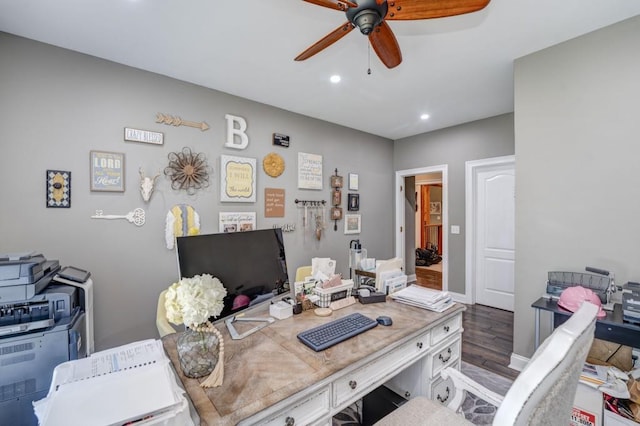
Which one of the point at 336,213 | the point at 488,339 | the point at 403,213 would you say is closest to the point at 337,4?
the point at 336,213

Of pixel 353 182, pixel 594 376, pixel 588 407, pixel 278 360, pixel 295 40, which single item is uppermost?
pixel 295 40

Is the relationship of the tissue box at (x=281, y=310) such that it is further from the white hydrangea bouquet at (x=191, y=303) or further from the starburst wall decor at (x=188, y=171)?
the starburst wall decor at (x=188, y=171)

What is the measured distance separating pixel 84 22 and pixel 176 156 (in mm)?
1137

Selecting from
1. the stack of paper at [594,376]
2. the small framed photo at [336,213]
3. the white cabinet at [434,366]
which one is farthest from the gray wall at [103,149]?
the stack of paper at [594,376]

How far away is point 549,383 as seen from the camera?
0.63 metres

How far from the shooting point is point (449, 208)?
438 centimetres

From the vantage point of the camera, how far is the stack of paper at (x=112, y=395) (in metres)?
0.74

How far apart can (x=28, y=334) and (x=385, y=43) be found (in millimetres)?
2359

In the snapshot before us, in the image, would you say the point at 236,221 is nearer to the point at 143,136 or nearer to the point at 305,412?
the point at 143,136

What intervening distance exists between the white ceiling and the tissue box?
189 centimetres

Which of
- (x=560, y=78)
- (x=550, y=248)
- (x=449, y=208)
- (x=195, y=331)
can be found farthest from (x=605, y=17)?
(x=195, y=331)

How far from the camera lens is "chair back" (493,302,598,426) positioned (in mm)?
611

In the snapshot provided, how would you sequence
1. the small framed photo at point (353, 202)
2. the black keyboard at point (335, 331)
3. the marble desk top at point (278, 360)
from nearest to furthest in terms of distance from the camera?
the marble desk top at point (278, 360), the black keyboard at point (335, 331), the small framed photo at point (353, 202)

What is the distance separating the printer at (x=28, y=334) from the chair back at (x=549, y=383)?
1774mm
